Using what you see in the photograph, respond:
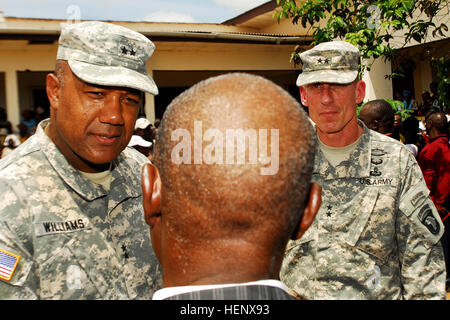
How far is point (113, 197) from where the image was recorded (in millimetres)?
1997

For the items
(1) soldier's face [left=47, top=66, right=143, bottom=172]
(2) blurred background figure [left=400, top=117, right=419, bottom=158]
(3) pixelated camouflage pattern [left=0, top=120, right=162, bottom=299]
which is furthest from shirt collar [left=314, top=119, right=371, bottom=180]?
(2) blurred background figure [left=400, top=117, right=419, bottom=158]

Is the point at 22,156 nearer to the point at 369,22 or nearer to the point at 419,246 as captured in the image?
the point at 419,246

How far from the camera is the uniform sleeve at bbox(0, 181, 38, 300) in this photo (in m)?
1.53

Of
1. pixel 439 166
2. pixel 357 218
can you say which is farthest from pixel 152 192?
pixel 439 166

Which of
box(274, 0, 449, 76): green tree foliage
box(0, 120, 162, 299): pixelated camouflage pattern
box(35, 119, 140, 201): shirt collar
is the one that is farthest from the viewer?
box(274, 0, 449, 76): green tree foliage

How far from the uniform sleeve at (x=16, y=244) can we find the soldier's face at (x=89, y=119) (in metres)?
0.32

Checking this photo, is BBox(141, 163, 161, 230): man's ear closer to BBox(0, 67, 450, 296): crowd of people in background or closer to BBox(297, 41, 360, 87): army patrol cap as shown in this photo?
BBox(297, 41, 360, 87): army patrol cap

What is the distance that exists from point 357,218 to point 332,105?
0.64 meters

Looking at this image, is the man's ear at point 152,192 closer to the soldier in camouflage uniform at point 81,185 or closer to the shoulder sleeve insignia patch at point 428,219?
the soldier in camouflage uniform at point 81,185

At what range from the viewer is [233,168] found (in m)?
0.97

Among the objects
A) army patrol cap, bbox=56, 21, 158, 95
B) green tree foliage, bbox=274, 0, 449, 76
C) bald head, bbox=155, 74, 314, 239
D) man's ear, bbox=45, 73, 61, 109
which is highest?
green tree foliage, bbox=274, 0, 449, 76

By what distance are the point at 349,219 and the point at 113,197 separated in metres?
1.20

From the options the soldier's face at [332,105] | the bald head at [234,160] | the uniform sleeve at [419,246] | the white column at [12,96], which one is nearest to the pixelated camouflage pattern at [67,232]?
the bald head at [234,160]

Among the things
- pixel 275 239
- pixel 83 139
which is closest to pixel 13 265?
pixel 83 139
